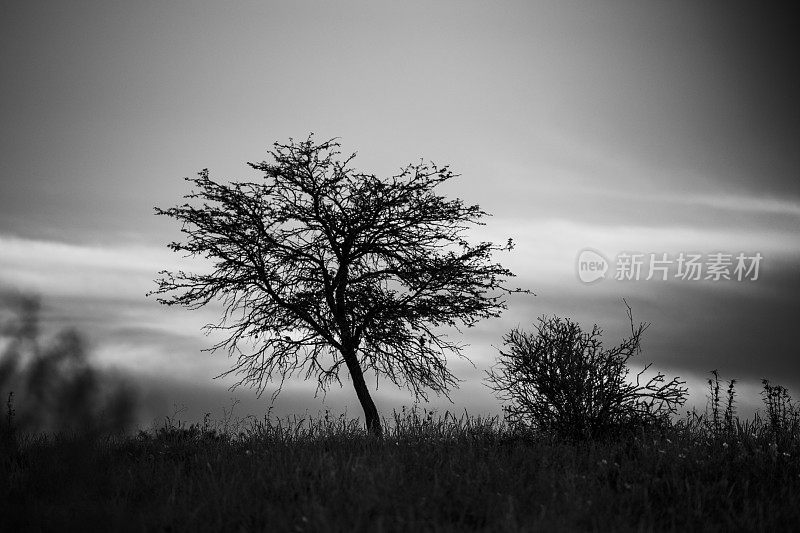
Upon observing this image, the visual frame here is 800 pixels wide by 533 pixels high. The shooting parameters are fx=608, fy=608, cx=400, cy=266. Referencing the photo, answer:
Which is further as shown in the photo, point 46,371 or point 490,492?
point 490,492

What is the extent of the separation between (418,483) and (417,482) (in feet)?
0.22

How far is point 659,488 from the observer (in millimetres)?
7668

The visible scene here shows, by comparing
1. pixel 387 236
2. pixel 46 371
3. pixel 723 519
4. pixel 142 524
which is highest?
pixel 387 236

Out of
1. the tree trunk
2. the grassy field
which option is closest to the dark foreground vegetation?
the grassy field

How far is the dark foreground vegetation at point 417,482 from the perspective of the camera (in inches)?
252

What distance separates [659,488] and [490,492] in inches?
91.8

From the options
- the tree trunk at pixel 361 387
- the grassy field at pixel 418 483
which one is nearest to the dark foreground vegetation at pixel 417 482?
the grassy field at pixel 418 483

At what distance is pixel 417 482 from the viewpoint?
290 inches

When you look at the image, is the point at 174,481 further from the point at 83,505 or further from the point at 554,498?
the point at 554,498

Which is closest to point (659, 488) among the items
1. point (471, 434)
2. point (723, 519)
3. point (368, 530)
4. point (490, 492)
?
point (723, 519)

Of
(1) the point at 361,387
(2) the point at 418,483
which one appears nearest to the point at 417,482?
(2) the point at 418,483

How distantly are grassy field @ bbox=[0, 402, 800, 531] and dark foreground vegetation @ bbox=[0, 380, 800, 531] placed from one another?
0.02 meters

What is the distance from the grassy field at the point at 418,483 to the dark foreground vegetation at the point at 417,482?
25 mm

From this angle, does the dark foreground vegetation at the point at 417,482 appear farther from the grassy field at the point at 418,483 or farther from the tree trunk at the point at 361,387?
the tree trunk at the point at 361,387
